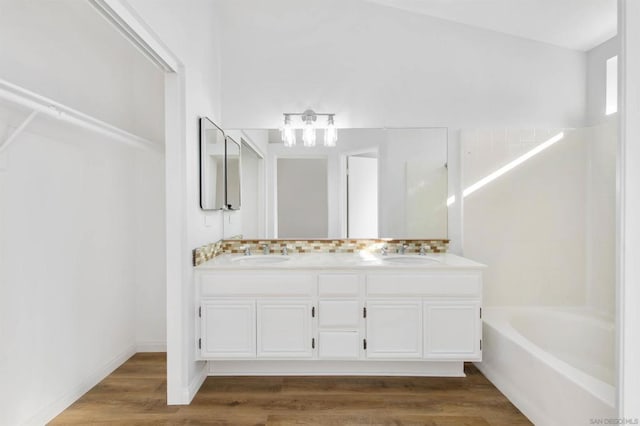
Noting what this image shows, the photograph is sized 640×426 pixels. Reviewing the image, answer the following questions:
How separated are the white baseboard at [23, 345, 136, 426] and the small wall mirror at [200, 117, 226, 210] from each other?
135cm

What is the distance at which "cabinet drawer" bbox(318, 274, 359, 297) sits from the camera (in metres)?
2.37

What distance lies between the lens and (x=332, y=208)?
3.01 meters

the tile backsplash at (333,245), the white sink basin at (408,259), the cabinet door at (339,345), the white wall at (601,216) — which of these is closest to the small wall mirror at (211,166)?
the tile backsplash at (333,245)

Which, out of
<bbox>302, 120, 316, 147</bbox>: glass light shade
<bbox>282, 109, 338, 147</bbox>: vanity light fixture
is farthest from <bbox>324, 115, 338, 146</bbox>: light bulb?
<bbox>302, 120, 316, 147</bbox>: glass light shade

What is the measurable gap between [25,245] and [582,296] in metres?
3.81

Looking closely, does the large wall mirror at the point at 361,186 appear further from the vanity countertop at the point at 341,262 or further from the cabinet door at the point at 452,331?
the cabinet door at the point at 452,331

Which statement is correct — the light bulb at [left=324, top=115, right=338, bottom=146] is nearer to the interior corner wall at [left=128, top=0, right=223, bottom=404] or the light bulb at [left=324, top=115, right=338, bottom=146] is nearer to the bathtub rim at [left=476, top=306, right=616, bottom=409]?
the interior corner wall at [left=128, top=0, right=223, bottom=404]

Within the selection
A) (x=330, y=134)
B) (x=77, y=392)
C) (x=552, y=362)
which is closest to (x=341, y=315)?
(x=552, y=362)

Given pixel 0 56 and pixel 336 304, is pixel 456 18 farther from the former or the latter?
pixel 0 56

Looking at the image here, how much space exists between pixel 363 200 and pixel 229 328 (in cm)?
143

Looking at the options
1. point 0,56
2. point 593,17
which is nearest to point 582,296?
point 593,17

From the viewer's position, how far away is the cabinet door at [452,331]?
2.35 m

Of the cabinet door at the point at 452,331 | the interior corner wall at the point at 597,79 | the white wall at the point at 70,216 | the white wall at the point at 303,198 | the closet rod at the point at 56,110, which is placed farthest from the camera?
the white wall at the point at 303,198

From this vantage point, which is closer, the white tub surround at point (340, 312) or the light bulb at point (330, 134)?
the white tub surround at point (340, 312)
